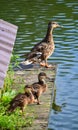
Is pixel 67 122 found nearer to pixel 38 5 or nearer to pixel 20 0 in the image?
pixel 38 5

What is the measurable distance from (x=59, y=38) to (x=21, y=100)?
8547mm

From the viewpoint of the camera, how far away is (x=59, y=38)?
19.4 m

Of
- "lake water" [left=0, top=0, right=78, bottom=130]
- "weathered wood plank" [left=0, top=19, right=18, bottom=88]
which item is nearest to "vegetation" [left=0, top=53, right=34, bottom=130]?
"lake water" [left=0, top=0, right=78, bottom=130]

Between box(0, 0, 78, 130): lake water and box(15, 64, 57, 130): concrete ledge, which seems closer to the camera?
box(15, 64, 57, 130): concrete ledge

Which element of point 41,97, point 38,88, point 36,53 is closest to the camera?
point 38,88

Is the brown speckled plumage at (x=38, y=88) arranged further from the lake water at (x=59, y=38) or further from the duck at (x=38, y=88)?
the lake water at (x=59, y=38)

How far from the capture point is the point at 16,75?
14375 millimetres

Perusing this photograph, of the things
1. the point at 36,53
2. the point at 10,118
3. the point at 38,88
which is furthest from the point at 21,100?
the point at 36,53

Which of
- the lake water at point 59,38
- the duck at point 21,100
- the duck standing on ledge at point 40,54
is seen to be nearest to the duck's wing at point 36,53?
the duck standing on ledge at point 40,54

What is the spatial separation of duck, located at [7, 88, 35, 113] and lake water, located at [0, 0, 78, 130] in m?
0.73

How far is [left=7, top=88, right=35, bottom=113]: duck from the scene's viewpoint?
10.9m

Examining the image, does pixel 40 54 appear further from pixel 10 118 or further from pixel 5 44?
pixel 10 118

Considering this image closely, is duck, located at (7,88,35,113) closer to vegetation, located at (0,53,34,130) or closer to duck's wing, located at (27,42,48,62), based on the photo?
vegetation, located at (0,53,34,130)

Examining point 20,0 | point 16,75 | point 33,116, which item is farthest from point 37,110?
point 20,0
